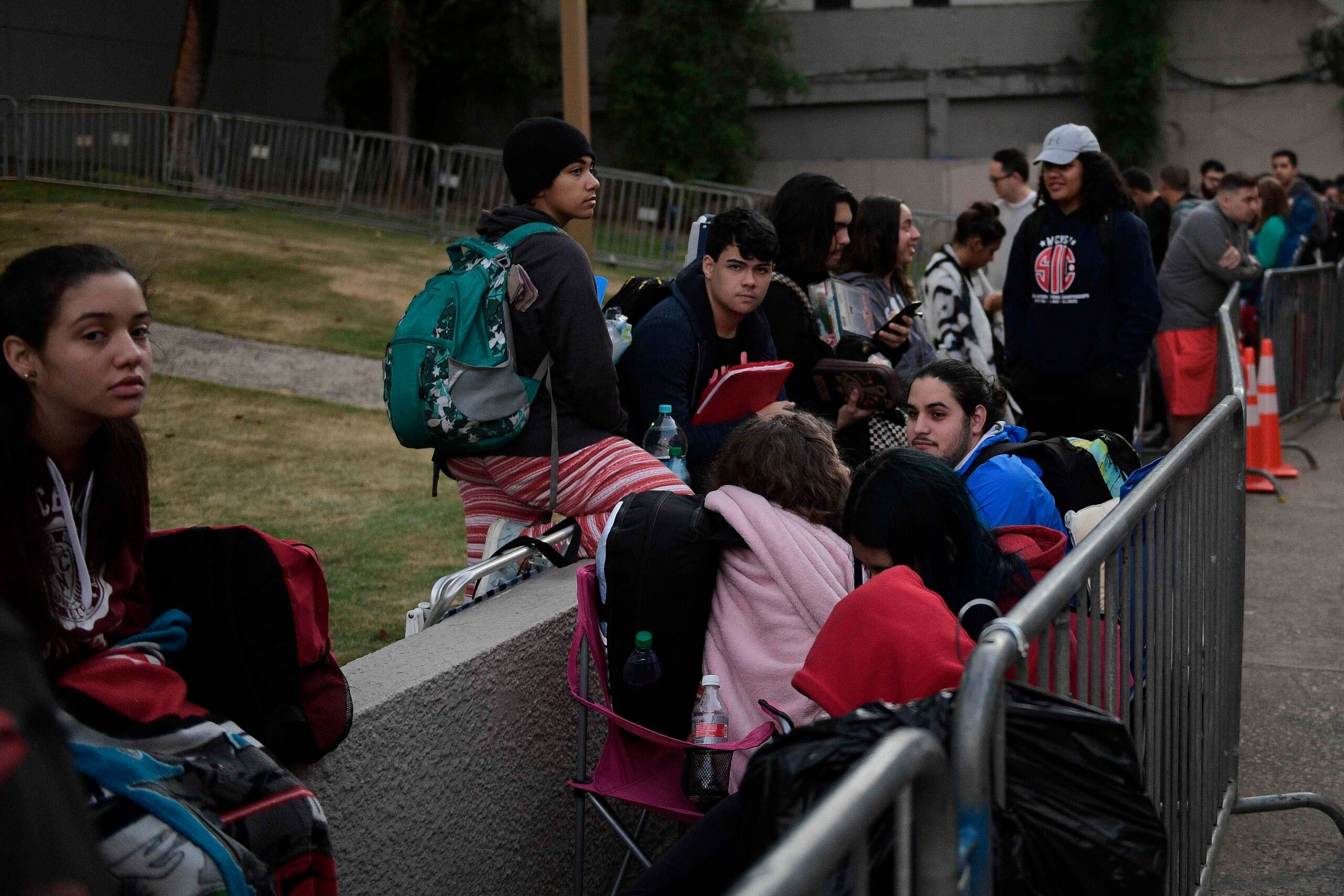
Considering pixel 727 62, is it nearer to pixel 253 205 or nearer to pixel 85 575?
pixel 253 205

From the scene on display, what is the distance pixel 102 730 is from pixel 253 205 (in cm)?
1852

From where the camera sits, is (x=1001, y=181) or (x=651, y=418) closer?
(x=651, y=418)

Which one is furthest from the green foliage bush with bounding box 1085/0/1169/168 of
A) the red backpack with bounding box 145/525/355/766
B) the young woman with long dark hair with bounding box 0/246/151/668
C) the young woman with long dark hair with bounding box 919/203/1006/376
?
the young woman with long dark hair with bounding box 0/246/151/668

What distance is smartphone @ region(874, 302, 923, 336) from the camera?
5621 millimetres

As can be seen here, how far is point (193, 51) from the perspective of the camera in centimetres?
2280

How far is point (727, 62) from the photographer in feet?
93.5

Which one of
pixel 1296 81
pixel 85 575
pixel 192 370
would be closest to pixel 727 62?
pixel 1296 81

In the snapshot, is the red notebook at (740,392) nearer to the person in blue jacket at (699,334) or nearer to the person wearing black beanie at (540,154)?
the person in blue jacket at (699,334)

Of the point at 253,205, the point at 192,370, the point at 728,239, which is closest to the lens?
the point at 728,239

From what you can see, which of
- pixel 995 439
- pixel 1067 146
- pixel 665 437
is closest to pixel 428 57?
pixel 1067 146

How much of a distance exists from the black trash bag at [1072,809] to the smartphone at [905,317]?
3661 mm

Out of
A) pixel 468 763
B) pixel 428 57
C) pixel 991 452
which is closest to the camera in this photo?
pixel 468 763

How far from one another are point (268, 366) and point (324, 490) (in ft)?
11.6

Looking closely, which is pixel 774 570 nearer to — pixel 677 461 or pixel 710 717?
pixel 710 717
